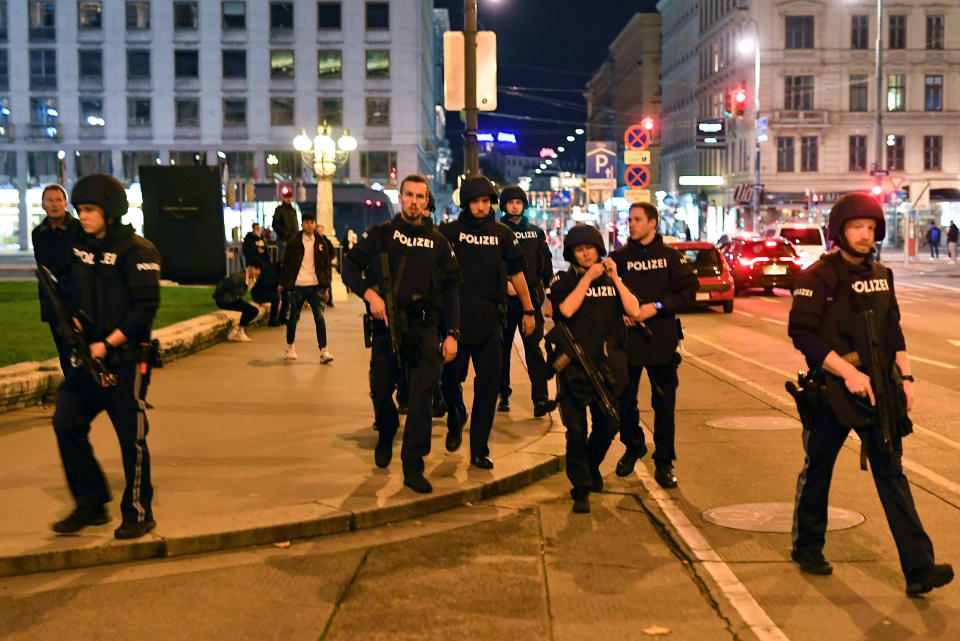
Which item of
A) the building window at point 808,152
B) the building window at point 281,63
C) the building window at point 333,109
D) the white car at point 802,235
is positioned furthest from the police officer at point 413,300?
the building window at point 281,63

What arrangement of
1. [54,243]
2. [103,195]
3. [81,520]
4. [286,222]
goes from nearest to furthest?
[103,195], [81,520], [54,243], [286,222]

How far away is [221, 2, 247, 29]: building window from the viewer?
77.3 metres

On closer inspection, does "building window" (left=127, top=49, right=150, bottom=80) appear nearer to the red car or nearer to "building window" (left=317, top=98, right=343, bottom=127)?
"building window" (left=317, top=98, right=343, bottom=127)

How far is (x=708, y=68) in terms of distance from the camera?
86.0 metres

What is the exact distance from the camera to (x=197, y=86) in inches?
3036

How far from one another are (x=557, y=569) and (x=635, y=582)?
0.43 meters

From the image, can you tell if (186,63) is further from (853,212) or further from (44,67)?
(853,212)

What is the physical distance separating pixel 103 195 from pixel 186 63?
7440cm

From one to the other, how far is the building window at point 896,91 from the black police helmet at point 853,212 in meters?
72.7

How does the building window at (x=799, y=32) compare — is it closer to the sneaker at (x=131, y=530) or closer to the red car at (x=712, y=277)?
the red car at (x=712, y=277)

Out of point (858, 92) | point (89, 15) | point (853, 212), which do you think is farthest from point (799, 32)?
point (853, 212)

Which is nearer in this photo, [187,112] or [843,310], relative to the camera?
[843,310]

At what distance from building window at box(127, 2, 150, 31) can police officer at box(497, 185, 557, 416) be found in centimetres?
7127

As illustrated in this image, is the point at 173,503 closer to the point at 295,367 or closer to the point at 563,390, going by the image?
the point at 563,390
